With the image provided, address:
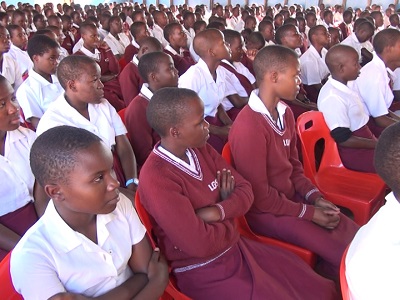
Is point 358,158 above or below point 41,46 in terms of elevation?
below

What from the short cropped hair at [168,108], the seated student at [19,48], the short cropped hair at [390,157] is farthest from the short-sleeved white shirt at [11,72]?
the short cropped hair at [390,157]

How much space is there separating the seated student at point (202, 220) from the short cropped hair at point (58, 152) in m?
0.31

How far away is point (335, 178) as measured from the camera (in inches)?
90.0

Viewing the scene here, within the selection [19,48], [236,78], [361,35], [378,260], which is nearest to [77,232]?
[378,260]

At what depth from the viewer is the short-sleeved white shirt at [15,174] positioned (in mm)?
1604

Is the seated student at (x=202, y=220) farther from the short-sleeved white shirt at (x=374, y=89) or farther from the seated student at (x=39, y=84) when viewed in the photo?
the short-sleeved white shirt at (x=374, y=89)

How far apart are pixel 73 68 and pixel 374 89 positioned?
1849mm

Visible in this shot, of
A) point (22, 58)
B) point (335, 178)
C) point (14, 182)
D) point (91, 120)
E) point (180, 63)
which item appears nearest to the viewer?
point (14, 182)

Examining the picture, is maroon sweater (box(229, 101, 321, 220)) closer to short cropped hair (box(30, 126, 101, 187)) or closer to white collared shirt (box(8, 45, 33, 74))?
short cropped hair (box(30, 126, 101, 187))

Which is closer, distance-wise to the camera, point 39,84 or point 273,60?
point 273,60

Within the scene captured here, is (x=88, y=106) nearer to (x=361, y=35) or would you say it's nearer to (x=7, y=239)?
(x=7, y=239)

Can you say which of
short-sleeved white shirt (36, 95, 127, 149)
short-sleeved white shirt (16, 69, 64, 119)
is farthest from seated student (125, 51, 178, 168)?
short-sleeved white shirt (16, 69, 64, 119)

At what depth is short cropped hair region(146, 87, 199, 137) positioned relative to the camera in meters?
1.53

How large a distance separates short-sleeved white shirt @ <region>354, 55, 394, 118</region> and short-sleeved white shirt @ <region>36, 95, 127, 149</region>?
1.57 metres
